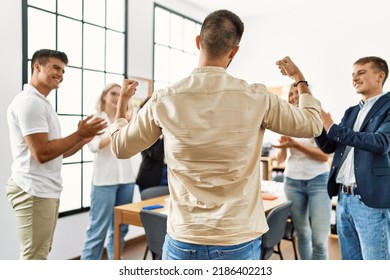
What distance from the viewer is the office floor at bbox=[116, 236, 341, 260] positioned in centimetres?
304

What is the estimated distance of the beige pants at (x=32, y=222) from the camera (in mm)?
1661

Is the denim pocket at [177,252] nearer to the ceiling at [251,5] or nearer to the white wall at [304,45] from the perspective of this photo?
the white wall at [304,45]

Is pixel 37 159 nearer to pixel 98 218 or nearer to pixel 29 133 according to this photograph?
pixel 29 133

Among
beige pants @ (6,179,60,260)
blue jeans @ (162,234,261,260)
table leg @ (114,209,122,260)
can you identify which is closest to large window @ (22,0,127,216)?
table leg @ (114,209,122,260)

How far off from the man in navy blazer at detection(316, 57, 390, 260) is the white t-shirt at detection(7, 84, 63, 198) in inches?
55.2

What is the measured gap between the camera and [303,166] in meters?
2.29

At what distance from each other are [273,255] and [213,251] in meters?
2.35

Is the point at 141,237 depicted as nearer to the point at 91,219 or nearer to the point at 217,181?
the point at 91,219

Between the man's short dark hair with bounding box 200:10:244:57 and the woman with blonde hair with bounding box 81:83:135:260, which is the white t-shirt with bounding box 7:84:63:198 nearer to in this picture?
the woman with blonde hair with bounding box 81:83:135:260

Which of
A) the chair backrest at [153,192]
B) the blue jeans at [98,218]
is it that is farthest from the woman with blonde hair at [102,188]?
the chair backrest at [153,192]

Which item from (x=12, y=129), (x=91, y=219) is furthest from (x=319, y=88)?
(x=12, y=129)

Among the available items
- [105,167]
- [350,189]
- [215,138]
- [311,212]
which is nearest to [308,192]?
[311,212]

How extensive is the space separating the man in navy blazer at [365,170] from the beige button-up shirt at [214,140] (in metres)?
0.73
